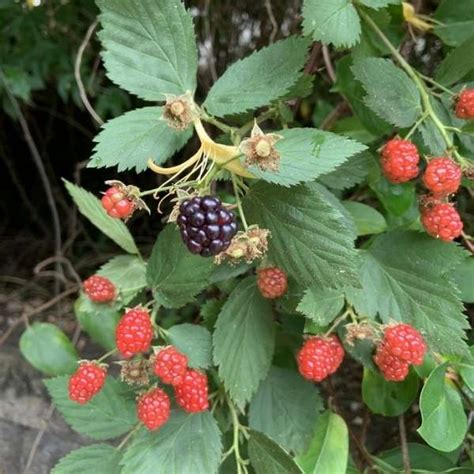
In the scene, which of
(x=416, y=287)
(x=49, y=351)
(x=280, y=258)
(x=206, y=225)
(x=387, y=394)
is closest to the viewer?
(x=206, y=225)

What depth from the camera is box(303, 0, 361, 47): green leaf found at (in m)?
0.68

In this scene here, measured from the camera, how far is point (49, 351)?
1.02m

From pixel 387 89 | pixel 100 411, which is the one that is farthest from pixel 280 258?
pixel 100 411

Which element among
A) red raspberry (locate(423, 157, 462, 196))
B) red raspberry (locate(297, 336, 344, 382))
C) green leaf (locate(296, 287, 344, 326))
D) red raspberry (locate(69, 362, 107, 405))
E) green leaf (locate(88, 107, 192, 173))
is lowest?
red raspberry (locate(297, 336, 344, 382))

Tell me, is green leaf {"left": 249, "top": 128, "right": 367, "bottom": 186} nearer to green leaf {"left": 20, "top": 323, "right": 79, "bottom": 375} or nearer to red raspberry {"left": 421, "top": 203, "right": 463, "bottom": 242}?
red raspberry {"left": 421, "top": 203, "right": 463, "bottom": 242}

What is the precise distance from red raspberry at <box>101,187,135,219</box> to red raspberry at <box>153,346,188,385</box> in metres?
0.19

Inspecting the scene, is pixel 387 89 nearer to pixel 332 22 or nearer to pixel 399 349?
pixel 332 22

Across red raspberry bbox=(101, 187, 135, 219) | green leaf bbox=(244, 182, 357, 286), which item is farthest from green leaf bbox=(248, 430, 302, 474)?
red raspberry bbox=(101, 187, 135, 219)

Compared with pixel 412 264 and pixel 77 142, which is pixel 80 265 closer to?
pixel 77 142

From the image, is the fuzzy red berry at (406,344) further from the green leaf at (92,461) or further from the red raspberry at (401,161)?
the green leaf at (92,461)

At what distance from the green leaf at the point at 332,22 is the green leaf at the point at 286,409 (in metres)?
0.46

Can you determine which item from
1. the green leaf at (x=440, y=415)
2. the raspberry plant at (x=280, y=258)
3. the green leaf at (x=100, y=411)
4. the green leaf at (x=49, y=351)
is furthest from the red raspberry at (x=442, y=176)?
the green leaf at (x=49, y=351)

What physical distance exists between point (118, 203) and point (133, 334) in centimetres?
17

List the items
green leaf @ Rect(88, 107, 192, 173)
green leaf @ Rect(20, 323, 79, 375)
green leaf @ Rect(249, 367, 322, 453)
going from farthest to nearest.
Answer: green leaf @ Rect(20, 323, 79, 375)
green leaf @ Rect(249, 367, 322, 453)
green leaf @ Rect(88, 107, 192, 173)
